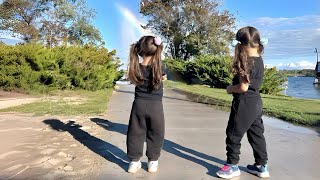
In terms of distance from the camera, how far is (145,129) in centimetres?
560

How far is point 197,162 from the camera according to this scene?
5961 millimetres

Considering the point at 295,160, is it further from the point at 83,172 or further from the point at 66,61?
the point at 66,61

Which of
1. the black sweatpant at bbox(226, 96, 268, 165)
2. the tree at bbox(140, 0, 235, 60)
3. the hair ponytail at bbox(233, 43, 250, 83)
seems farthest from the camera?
the tree at bbox(140, 0, 235, 60)

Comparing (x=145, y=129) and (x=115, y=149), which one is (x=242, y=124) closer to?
(x=145, y=129)

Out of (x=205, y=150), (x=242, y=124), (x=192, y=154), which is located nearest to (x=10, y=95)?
(x=205, y=150)

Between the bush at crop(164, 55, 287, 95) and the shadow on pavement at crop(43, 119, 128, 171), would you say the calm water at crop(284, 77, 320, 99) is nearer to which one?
the bush at crop(164, 55, 287, 95)

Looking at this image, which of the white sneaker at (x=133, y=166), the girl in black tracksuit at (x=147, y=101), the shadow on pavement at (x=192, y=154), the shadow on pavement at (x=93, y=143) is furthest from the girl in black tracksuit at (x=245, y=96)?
the shadow on pavement at (x=93, y=143)

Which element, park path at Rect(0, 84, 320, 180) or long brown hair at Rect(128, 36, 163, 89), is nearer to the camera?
park path at Rect(0, 84, 320, 180)

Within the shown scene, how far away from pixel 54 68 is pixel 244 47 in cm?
1428

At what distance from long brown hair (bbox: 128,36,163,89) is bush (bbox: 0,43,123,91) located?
39.7ft

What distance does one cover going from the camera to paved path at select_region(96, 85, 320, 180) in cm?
538

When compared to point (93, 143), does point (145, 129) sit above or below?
above

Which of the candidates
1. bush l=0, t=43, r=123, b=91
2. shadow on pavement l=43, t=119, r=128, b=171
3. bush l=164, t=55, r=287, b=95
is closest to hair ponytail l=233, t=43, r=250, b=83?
shadow on pavement l=43, t=119, r=128, b=171

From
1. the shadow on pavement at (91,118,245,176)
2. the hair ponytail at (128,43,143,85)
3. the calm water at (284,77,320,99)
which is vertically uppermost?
the hair ponytail at (128,43,143,85)
